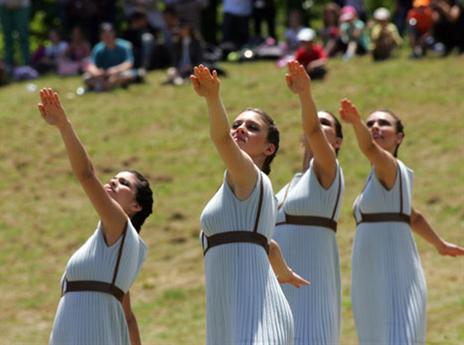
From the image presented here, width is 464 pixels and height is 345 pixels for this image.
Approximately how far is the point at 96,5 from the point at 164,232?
29.1ft

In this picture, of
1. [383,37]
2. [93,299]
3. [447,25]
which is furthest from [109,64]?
[93,299]

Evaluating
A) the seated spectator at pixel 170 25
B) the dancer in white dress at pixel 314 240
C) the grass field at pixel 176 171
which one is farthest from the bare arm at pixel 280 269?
the seated spectator at pixel 170 25

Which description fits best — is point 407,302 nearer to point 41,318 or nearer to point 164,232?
point 41,318

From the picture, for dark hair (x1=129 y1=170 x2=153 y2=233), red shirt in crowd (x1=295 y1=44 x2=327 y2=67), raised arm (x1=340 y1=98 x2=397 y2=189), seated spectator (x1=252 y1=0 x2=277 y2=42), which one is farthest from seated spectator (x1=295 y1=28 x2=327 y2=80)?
dark hair (x1=129 y1=170 x2=153 y2=233)

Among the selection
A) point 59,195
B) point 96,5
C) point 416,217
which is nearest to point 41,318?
point 59,195

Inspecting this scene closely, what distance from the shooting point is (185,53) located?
843 inches

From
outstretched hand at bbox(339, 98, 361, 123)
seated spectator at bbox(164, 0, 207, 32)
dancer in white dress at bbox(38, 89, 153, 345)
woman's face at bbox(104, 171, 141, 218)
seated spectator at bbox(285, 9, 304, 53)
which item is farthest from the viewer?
seated spectator at bbox(164, 0, 207, 32)

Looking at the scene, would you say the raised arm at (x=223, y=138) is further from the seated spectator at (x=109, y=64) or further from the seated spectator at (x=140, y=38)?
the seated spectator at (x=140, y=38)

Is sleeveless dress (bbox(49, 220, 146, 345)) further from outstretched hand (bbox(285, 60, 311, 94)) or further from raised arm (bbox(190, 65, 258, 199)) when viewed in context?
outstretched hand (bbox(285, 60, 311, 94))

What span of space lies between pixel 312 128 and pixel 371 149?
654mm

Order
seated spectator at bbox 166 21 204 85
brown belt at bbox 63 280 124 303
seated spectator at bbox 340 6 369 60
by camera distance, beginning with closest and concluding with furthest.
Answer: brown belt at bbox 63 280 124 303 → seated spectator at bbox 166 21 204 85 → seated spectator at bbox 340 6 369 60

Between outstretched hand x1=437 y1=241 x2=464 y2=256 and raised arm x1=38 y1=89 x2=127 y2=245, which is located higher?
raised arm x1=38 y1=89 x2=127 y2=245

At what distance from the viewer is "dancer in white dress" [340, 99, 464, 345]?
884 centimetres

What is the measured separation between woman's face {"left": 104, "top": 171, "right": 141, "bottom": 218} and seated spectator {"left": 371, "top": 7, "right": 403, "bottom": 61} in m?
14.5
